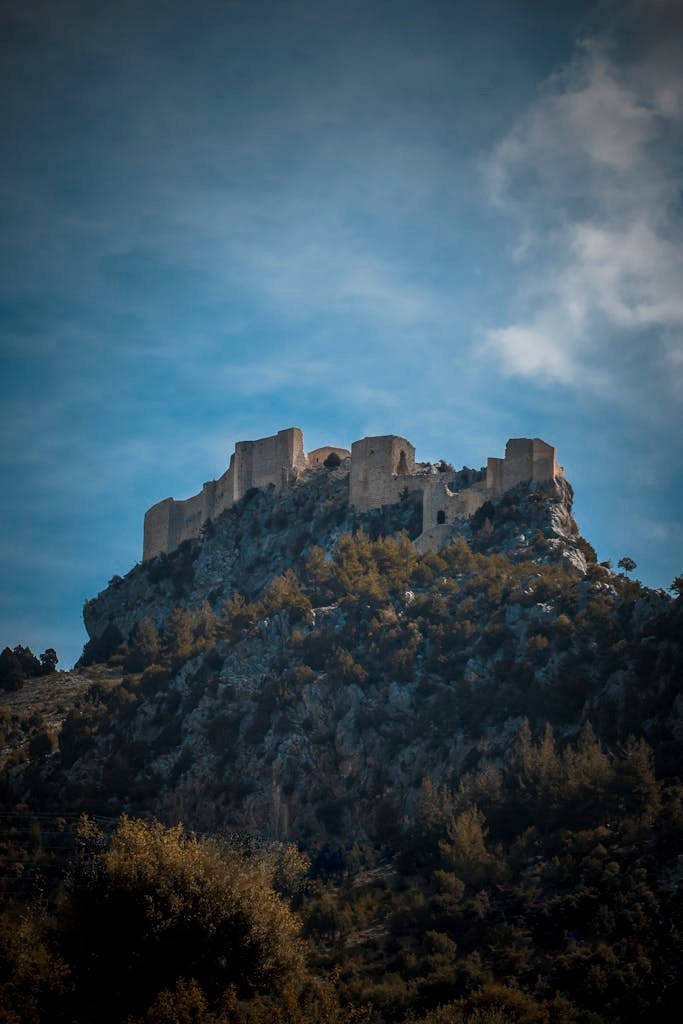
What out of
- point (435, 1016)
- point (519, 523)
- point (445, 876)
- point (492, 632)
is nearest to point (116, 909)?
point (435, 1016)

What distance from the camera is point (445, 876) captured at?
56.3 m

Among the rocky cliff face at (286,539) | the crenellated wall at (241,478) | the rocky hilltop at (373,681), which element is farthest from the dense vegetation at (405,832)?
the crenellated wall at (241,478)

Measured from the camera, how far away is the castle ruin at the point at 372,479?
81.4 m

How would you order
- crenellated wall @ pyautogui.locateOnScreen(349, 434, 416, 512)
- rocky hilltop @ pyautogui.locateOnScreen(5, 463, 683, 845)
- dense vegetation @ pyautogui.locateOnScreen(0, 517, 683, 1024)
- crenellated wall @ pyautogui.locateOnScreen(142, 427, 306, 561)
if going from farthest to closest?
crenellated wall @ pyautogui.locateOnScreen(142, 427, 306, 561) → crenellated wall @ pyautogui.locateOnScreen(349, 434, 416, 512) → rocky hilltop @ pyautogui.locateOnScreen(5, 463, 683, 845) → dense vegetation @ pyautogui.locateOnScreen(0, 517, 683, 1024)

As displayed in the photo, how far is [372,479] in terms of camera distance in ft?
284

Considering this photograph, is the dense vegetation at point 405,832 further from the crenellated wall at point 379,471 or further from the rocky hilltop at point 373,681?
the crenellated wall at point 379,471

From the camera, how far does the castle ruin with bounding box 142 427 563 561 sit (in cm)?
8144

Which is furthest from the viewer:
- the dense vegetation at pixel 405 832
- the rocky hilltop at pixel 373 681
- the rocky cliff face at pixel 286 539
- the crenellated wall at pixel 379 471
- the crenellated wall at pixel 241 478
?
the crenellated wall at pixel 241 478

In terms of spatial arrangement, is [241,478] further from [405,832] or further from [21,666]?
[405,832]

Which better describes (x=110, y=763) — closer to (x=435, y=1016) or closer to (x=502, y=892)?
(x=502, y=892)

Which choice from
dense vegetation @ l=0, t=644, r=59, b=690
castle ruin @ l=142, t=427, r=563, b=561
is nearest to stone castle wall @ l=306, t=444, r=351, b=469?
castle ruin @ l=142, t=427, r=563, b=561

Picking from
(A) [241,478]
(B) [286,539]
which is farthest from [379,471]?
(A) [241,478]

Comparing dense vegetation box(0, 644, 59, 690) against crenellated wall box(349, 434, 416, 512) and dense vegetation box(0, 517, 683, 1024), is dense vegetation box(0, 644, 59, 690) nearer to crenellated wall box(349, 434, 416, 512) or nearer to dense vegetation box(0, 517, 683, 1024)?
dense vegetation box(0, 517, 683, 1024)

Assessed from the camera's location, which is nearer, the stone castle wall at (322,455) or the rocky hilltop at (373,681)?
the rocky hilltop at (373,681)
